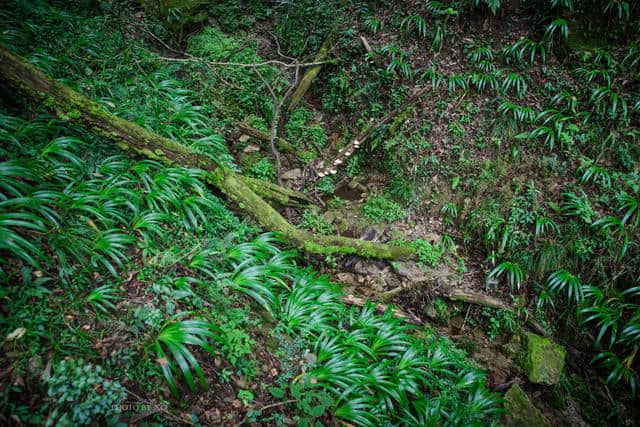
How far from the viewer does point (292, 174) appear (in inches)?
224

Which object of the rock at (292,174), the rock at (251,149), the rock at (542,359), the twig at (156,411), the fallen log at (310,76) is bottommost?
the rock at (542,359)

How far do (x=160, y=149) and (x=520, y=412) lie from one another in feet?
17.3

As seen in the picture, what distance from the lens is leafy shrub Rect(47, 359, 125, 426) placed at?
184cm

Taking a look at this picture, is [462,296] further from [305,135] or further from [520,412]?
[305,135]

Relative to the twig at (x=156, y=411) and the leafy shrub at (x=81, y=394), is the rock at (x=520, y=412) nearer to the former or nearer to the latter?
the twig at (x=156, y=411)

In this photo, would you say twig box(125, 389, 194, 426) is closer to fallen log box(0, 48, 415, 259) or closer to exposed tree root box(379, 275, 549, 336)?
fallen log box(0, 48, 415, 259)

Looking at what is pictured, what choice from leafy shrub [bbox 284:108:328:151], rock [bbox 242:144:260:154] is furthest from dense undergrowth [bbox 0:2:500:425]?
leafy shrub [bbox 284:108:328:151]

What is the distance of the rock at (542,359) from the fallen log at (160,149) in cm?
193

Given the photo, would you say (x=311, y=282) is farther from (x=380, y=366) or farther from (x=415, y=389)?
(x=415, y=389)

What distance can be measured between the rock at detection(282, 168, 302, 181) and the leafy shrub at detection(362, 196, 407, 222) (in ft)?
4.55

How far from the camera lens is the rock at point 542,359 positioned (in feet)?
12.4

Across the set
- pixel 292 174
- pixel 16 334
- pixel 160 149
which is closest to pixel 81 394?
pixel 16 334

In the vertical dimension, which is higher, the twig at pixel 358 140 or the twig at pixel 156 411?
the twig at pixel 358 140

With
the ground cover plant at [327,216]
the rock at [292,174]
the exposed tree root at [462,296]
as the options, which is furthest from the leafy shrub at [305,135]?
the exposed tree root at [462,296]
